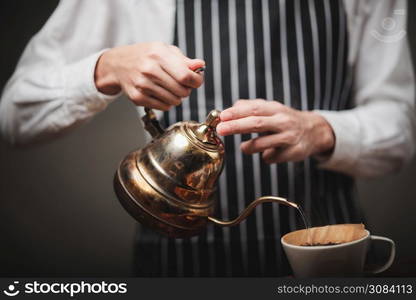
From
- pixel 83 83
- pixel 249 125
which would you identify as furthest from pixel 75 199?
pixel 249 125

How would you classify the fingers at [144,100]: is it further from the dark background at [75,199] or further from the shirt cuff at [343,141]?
the shirt cuff at [343,141]

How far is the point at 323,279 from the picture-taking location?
0.49 meters

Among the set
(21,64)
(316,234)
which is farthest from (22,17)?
(316,234)

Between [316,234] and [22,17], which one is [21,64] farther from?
[316,234]

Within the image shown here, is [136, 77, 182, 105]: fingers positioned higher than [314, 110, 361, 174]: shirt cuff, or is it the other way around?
[136, 77, 182, 105]: fingers

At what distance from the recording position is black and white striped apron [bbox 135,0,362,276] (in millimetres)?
598

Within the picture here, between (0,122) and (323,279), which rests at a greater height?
(0,122)

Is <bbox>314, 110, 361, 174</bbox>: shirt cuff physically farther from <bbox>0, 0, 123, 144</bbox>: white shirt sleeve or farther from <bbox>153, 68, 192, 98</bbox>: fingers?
<bbox>0, 0, 123, 144</bbox>: white shirt sleeve

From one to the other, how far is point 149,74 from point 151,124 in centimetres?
6

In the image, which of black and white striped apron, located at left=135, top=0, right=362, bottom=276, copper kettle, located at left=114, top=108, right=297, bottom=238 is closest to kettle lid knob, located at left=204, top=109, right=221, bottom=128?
copper kettle, located at left=114, top=108, right=297, bottom=238

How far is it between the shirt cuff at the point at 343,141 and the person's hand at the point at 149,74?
208 mm

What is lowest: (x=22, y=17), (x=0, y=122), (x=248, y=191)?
(x=248, y=191)

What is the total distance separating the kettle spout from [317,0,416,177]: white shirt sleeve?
23 cm

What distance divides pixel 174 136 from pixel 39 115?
216mm
